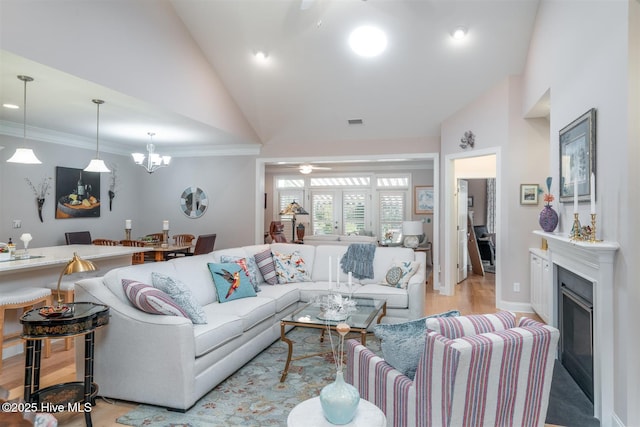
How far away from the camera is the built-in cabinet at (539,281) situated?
4.41 metres

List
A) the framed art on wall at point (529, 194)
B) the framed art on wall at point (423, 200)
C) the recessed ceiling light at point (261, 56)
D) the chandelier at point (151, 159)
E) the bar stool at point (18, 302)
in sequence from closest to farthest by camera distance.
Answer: the bar stool at point (18, 302)
the framed art on wall at point (529, 194)
the recessed ceiling light at point (261, 56)
the chandelier at point (151, 159)
the framed art on wall at point (423, 200)

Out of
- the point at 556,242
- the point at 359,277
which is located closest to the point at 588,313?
the point at 556,242

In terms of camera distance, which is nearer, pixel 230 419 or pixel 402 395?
pixel 402 395

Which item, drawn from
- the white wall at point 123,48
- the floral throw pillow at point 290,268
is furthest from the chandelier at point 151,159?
the floral throw pillow at point 290,268

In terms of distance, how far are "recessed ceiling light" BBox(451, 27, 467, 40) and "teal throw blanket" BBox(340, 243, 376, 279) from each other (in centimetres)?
278

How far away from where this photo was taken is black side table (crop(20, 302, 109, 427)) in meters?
2.19

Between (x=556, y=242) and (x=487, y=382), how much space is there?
2217mm

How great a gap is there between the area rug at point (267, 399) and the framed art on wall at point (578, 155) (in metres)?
1.47

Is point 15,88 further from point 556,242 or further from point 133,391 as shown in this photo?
point 556,242

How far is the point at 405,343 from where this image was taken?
185cm

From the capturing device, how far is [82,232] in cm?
662

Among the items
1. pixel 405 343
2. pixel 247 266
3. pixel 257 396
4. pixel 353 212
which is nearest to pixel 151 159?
pixel 247 266

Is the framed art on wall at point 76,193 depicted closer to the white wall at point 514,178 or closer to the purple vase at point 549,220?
the white wall at point 514,178

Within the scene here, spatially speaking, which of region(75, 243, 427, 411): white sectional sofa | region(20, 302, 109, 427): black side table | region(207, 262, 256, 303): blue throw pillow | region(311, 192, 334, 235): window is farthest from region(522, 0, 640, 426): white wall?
region(311, 192, 334, 235): window
